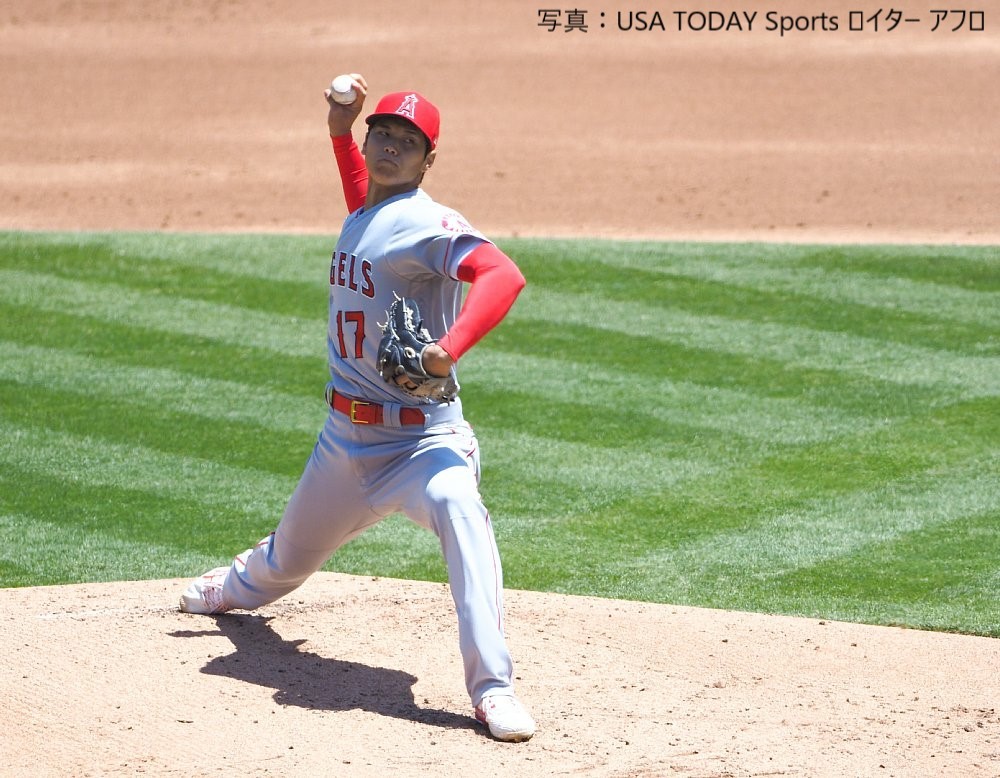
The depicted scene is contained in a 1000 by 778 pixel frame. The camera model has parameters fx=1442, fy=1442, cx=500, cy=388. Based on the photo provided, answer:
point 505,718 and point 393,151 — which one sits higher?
point 393,151

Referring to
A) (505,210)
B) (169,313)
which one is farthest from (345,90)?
Result: (505,210)

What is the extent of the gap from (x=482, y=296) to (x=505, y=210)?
10.3 meters

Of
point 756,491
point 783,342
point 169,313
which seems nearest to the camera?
point 756,491

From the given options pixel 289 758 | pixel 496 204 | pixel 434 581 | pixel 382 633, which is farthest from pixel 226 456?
pixel 496 204

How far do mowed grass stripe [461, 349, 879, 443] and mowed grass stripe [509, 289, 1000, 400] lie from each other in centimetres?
70

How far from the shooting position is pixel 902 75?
17.8 meters

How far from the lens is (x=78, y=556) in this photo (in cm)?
600

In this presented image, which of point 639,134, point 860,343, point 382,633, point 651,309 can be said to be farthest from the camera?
point 639,134

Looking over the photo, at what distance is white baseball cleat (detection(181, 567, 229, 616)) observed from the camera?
4930 millimetres

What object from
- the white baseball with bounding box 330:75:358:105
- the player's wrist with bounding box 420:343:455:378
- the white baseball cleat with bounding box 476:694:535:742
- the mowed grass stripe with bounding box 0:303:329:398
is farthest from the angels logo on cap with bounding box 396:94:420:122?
the mowed grass stripe with bounding box 0:303:329:398

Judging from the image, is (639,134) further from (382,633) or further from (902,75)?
(382,633)

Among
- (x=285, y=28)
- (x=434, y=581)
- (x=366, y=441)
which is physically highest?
(x=285, y=28)

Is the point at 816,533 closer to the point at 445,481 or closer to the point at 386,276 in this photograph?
the point at 445,481

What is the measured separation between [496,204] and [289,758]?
11.0 metres
